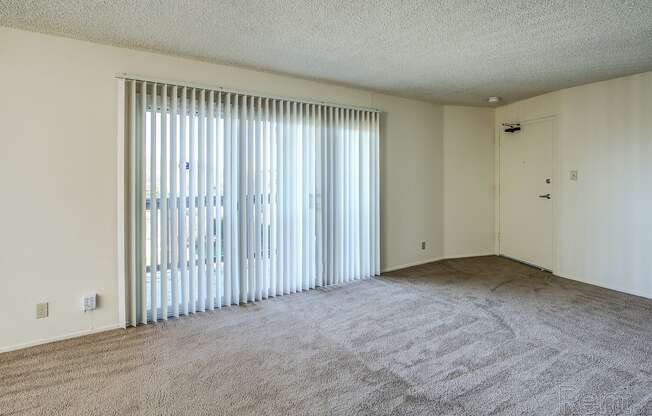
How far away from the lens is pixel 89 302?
10.0 feet

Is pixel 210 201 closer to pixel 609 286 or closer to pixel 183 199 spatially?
pixel 183 199

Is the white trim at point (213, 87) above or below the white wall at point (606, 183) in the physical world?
above

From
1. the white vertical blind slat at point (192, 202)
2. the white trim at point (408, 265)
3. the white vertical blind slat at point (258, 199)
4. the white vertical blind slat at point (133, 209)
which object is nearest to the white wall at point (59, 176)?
the white vertical blind slat at point (133, 209)

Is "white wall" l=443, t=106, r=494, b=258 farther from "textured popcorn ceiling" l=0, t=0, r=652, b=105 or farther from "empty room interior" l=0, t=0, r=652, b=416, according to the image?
"textured popcorn ceiling" l=0, t=0, r=652, b=105

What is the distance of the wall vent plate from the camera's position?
3039 millimetres

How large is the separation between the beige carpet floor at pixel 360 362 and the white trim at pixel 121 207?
0.76ft

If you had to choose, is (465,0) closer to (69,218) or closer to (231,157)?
(231,157)

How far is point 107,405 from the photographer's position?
210 cm

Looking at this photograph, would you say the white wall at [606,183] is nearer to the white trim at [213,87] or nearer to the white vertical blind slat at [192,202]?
the white trim at [213,87]

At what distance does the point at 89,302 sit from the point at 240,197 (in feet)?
5.14

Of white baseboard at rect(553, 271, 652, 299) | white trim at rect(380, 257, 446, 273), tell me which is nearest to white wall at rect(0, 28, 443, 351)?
white trim at rect(380, 257, 446, 273)

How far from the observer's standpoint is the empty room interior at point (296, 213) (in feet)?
7.82

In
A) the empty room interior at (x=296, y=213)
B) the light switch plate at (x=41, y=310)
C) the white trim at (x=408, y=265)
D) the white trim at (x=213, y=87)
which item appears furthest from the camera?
the white trim at (x=408, y=265)

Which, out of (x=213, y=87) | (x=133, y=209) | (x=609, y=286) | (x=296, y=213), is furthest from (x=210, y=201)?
(x=609, y=286)
